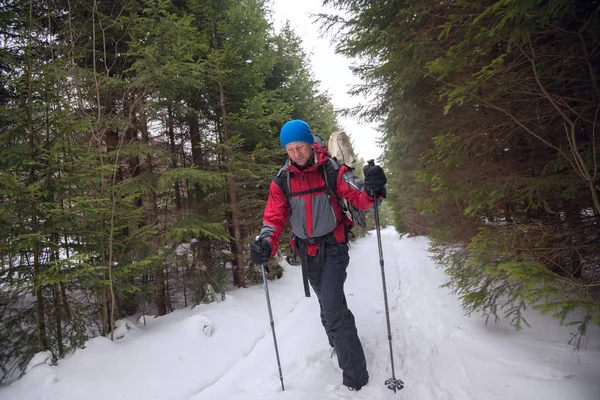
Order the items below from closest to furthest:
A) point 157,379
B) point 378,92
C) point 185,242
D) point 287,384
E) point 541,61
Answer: point 541,61 → point 287,384 → point 157,379 → point 185,242 → point 378,92

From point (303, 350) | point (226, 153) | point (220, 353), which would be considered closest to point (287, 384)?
point (303, 350)

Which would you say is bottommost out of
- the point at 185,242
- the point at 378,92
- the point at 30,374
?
the point at 30,374

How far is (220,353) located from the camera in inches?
163

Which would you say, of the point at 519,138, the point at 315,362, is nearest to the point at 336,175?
the point at 315,362

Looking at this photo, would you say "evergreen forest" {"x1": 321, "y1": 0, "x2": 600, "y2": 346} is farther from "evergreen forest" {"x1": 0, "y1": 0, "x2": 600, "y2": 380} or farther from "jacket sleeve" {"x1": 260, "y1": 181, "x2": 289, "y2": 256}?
"jacket sleeve" {"x1": 260, "y1": 181, "x2": 289, "y2": 256}

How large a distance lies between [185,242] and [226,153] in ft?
8.48

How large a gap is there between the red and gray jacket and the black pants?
18cm

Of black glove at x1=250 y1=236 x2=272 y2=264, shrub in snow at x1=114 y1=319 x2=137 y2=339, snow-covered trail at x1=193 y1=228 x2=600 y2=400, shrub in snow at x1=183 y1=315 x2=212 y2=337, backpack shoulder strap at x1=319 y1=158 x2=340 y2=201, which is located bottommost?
snow-covered trail at x1=193 y1=228 x2=600 y2=400

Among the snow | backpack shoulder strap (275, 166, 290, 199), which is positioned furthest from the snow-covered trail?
backpack shoulder strap (275, 166, 290, 199)

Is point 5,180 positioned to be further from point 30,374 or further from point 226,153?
point 226,153

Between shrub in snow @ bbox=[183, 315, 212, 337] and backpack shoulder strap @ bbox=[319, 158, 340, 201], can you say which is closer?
backpack shoulder strap @ bbox=[319, 158, 340, 201]

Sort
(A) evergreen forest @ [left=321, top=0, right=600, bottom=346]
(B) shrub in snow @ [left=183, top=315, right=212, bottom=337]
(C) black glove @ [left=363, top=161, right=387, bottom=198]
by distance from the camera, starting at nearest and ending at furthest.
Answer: (A) evergreen forest @ [left=321, top=0, right=600, bottom=346], (C) black glove @ [left=363, top=161, right=387, bottom=198], (B) shrub in snow @ [left=183, top=315, right=212, bottom=337]

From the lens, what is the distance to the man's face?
10.0 feet

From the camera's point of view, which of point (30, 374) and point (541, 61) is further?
point (30, 374)
